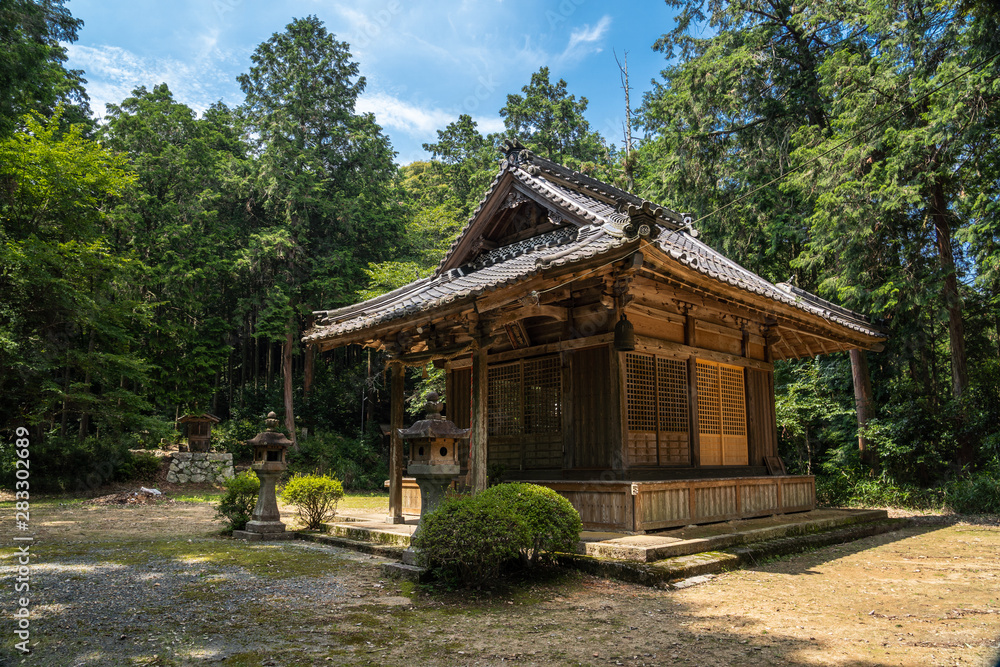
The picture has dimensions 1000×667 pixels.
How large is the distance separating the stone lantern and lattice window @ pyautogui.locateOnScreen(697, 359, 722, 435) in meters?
5.57

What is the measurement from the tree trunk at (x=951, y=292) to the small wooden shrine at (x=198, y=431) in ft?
84.8

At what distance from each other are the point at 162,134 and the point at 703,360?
3046 centimetres

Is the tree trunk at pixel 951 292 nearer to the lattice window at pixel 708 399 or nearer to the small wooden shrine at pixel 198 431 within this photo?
the lattice window at pixel 708 399

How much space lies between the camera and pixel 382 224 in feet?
105

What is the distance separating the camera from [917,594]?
6340 millimetres

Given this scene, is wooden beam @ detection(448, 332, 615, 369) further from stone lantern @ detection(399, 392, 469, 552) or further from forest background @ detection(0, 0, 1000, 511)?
forest background @ detection(0, 0, 1000, 511)

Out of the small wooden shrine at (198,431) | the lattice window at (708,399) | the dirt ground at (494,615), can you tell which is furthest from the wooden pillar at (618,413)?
the small wooden shrine at (198,431)

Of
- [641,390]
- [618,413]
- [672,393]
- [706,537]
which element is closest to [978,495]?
[672,393]

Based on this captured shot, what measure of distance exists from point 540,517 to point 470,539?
3.24 ft

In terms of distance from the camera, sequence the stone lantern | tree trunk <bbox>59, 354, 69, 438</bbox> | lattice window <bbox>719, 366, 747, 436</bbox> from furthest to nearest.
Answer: tree trunk <bbox>59, 354, 69, 438</bbox> → lattice window <bbox>719, 366, 747, 436</bbox> → the stone lantern

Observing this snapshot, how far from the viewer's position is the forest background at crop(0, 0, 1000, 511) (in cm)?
1455

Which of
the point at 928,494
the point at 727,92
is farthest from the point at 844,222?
the point at 727,92

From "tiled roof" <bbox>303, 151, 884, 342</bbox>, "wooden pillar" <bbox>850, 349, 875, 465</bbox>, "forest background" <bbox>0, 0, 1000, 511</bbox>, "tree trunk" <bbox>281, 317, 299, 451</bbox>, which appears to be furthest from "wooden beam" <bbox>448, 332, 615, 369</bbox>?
"tree trunk" <bbox>281, 317, 299, 451</bbox>

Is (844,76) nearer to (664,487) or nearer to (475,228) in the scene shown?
(475,228)
